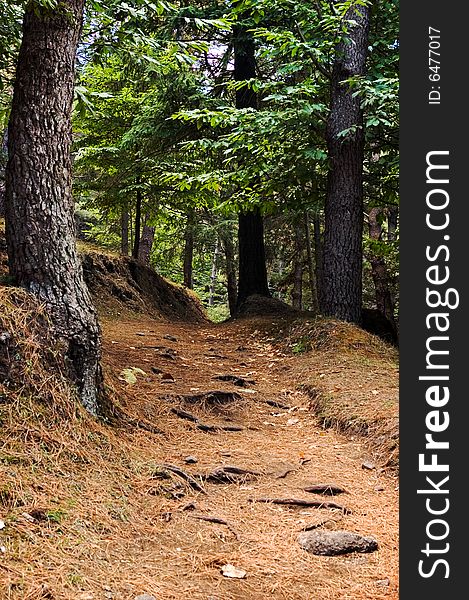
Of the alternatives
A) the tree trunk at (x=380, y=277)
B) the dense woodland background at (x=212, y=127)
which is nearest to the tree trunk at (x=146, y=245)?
the dense woodland background at (x=212, y=127)

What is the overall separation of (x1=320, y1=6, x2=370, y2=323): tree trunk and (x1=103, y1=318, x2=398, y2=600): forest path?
63.6 inches

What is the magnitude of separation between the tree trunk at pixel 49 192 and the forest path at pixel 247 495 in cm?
91

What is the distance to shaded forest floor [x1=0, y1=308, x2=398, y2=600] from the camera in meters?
2.28

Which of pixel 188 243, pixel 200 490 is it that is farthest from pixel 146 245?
pixel 200 490

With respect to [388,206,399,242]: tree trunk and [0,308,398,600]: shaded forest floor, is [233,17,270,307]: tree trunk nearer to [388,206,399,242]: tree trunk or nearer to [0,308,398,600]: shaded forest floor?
[388,206,399,242]: tree trunk

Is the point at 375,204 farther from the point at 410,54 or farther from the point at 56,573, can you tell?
the point at 56,573

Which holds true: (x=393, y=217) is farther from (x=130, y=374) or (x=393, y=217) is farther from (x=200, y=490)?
(x=200, y=490)

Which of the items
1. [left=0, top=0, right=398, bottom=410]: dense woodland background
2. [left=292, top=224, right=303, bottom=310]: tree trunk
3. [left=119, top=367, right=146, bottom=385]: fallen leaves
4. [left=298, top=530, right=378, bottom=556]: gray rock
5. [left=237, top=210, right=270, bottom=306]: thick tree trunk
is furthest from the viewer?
[left=292, top=224, right=303, bottom=310]: tree trunk

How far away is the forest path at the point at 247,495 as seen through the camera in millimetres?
2346

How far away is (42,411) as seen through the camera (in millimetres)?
3314

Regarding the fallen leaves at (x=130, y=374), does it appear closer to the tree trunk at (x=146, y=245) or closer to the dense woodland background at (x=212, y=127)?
the dense woodland background at (x=212, y=127)

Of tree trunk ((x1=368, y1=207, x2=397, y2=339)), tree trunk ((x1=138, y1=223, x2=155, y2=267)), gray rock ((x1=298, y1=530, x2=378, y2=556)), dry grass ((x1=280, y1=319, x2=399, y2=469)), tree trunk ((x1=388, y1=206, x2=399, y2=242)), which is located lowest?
gray rock ((x1=298, y1=530, x2=378, y2=556))

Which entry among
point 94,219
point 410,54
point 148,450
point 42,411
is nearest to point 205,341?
point 148,450

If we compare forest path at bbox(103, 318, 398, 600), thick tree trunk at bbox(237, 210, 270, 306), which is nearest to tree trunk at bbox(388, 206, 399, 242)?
thick tree trunk at bbox(237, 210, 270, 306)
